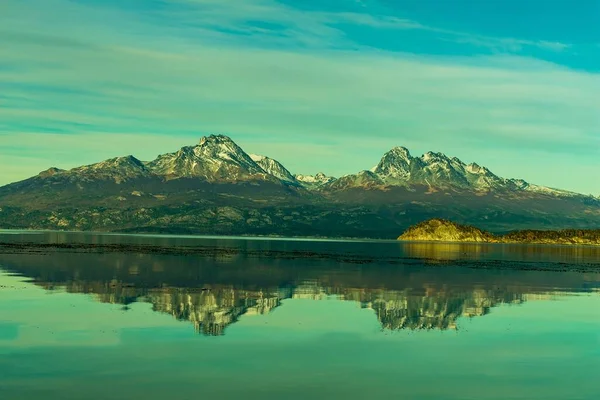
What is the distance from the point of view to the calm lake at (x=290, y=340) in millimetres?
35062

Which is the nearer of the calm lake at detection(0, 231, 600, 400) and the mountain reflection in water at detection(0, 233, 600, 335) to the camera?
the calm lake at detection(0, 231, 600, 400)

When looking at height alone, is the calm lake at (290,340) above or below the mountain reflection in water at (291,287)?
below

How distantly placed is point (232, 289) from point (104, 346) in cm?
3680

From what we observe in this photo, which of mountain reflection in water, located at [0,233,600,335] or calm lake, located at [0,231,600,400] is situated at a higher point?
mountain reflection in water, located at [0,233,600,335]

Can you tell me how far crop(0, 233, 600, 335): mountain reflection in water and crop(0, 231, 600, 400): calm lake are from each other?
1.23 ft

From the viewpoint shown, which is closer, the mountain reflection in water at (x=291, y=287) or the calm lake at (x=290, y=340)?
the calm lake at (x=290, y=340)

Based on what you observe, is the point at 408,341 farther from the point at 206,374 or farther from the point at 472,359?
the point at 206,374

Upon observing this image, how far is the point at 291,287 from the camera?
281 feet

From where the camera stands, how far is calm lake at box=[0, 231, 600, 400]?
35.1 m

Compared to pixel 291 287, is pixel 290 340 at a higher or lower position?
lower

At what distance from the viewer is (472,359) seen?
4284cm

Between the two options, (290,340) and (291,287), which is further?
(291,287)

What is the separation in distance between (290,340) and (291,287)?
122ft

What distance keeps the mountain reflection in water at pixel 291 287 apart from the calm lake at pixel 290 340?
14.8 inches
